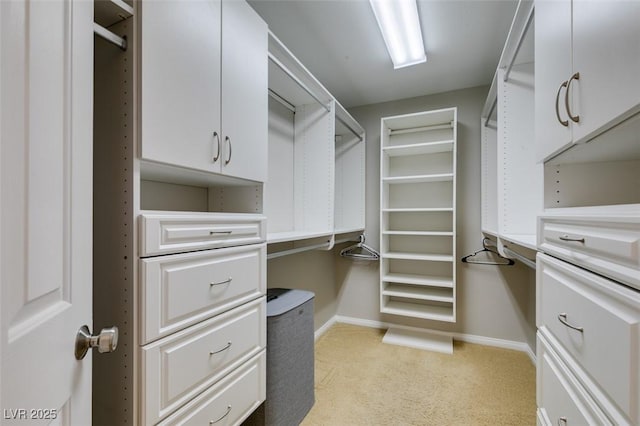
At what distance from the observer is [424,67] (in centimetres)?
249

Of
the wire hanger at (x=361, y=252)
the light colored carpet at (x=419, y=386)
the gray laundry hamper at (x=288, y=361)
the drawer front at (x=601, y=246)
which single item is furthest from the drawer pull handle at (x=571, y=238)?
the wire hanger at (x=361, y=252)

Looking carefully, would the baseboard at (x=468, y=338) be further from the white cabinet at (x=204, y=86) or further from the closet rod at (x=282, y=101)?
the white cabinet at (x=204, y=86)

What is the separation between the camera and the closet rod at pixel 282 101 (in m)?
2.31

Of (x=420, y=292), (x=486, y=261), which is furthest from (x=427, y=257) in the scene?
(x=486, y=261)

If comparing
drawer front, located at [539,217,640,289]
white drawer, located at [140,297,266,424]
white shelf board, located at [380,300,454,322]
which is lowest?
white shelf board, located at [380,300,454,322]

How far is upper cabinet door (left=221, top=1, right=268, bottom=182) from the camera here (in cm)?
122

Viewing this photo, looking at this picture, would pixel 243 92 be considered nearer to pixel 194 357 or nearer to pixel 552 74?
pixel 194 357

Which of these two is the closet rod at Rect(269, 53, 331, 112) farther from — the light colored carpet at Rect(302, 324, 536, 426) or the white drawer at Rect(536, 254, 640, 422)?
the light colored carpet at Rect(302, 324, 536, 426)

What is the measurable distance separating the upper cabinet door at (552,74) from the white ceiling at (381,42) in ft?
2.43

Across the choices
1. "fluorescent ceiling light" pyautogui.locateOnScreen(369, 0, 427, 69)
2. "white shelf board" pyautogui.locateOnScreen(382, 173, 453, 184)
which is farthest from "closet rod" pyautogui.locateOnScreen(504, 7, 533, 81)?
"white shelf board" pyautogui.locateOnScreen(382, 173, 453, 184)

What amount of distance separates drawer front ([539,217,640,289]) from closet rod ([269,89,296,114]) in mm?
2016

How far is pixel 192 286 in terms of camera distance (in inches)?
40.3

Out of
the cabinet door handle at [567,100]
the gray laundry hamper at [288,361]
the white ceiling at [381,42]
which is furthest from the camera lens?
the white ceiling at [381,42]

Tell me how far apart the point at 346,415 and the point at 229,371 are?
101cm
